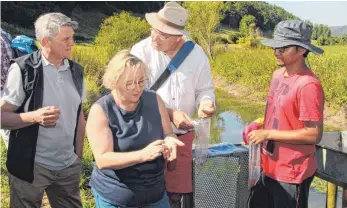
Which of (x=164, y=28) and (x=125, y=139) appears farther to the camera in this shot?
(x=164, y=28)

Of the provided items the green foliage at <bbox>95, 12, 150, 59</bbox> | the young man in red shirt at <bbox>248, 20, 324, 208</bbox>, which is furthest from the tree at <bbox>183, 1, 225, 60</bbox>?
the young man in red shirt at <bbox>248, 20, 324, 208</bbox>

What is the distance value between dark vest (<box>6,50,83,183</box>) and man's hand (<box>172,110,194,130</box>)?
72cm

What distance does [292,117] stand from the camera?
2.46 metres

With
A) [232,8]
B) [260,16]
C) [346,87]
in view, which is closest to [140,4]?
[232,8]

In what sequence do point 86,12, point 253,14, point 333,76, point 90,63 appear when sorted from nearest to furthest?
point 90,63, point 333,76, point 86,12, point 253,14

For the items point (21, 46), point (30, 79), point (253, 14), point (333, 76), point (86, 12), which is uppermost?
point (253, 14)

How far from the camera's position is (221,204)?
9.94 ft

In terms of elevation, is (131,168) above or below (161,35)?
below

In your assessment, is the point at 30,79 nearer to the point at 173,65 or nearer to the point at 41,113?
the point at 41,113

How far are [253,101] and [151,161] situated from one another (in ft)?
45.4

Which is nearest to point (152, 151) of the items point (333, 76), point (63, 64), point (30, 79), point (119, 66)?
point (119, 66)

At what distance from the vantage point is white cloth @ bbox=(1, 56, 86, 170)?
2.39 meters

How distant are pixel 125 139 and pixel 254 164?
116cm

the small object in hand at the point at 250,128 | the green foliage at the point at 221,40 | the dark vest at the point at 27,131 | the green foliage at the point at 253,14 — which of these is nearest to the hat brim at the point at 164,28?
the dark vest at the point at 27,131
